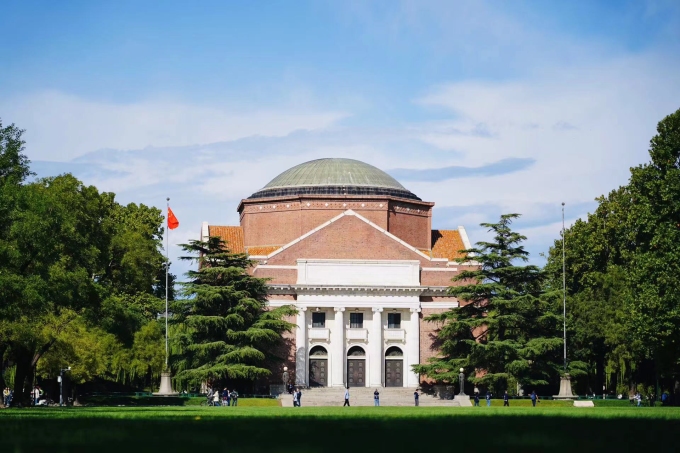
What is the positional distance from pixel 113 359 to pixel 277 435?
6026 cm

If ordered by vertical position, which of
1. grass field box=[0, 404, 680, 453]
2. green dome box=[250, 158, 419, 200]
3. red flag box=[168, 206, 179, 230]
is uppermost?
green dome box=[250, 158, 419, 200]

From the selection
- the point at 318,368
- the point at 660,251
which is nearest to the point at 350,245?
the point at 318,368

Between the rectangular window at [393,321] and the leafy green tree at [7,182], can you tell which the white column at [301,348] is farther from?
the leafy green tree at [7,182]

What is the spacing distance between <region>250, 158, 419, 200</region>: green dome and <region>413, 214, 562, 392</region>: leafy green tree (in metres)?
12.7

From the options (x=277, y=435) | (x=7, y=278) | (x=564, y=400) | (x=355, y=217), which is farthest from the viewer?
(x=355, y=217)

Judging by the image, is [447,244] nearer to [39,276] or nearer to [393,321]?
[393,321]

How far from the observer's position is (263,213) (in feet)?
291

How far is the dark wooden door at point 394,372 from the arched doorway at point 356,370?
1.72 metres

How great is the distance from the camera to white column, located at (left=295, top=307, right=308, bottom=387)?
80.4 metres

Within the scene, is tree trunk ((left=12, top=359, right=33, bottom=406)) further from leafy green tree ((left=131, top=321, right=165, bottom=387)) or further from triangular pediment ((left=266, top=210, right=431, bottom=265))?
triangular pediment ((left=266, top=210, right=431, bottom=265))

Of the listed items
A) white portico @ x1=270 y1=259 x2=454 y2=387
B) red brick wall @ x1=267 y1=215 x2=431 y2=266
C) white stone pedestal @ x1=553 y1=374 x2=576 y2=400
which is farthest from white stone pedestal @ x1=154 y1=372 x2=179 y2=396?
white stone pedestal @ x1=553 y1=374 x2=576 y2=400

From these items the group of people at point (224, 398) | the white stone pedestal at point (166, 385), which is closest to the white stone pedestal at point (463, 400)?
the group of people at point (224, 398)

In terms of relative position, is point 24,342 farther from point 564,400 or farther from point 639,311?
point 564,400

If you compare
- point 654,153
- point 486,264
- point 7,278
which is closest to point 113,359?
point 486,264
